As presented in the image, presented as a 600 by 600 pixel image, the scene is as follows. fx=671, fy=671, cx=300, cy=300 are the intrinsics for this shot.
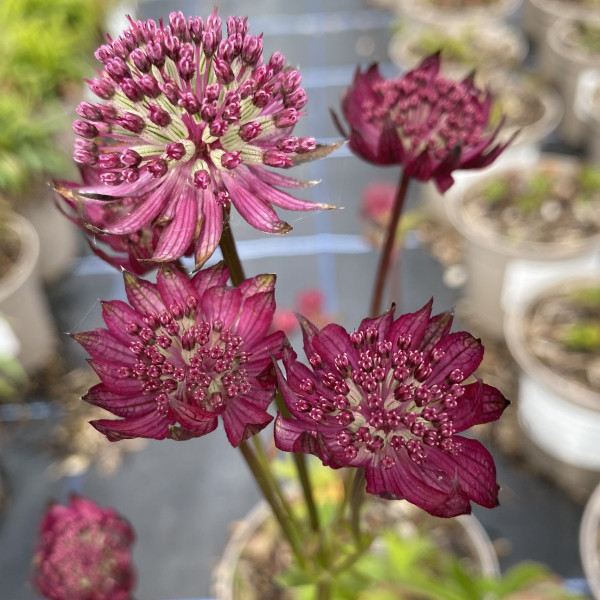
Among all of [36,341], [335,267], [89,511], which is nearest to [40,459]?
[36,341]

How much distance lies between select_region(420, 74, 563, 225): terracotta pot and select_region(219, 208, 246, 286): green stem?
4.95 ft

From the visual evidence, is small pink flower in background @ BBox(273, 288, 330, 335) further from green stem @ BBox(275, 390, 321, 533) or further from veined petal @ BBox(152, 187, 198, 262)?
veined petal @ BBox(152, 187, 198, 262)

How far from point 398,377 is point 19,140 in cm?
189

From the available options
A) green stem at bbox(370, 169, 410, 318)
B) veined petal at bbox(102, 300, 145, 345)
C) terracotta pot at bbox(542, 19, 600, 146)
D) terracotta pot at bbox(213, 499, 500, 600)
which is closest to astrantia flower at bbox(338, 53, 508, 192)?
green stem at bbox(370, 169, 410, 318)

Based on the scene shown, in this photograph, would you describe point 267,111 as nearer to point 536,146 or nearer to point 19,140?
point 19,140

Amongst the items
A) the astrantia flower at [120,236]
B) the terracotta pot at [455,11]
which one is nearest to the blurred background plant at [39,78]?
the terracotta pot at [455,11]

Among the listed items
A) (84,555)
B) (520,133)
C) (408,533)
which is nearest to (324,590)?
(84,555)

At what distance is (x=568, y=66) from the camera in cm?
237

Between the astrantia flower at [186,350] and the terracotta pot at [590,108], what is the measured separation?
1956 millimetres

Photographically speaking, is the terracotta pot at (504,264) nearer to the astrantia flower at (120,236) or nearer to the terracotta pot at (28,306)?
the terracotta pot at (28,306)

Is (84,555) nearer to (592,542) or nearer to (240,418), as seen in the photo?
(240,418)

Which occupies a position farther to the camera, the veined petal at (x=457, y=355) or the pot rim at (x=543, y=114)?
the pot rim at (x=543, y=114)

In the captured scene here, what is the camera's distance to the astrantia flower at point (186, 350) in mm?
419

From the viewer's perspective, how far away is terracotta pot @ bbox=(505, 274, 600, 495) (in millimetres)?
1312
